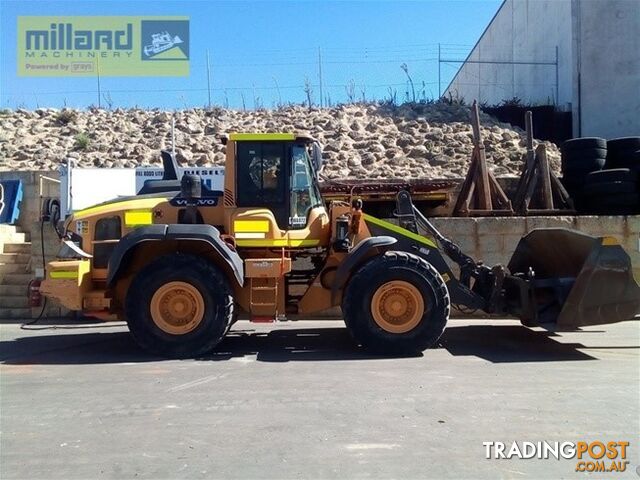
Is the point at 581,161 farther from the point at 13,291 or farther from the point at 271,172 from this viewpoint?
the point at 13,291

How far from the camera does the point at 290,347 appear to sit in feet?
28.1

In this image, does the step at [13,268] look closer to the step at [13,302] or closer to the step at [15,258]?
→ the step at [15,258]

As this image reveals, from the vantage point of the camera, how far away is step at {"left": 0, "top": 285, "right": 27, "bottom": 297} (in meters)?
11.7

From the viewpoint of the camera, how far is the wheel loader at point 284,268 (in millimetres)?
7688

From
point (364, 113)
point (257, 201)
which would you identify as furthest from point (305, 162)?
point (364, 113)

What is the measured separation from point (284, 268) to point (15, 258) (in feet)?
22.5

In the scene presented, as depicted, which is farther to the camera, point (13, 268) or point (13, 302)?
point (13, 268)

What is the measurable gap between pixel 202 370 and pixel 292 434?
2.52 m

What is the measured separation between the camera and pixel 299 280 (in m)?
8.55

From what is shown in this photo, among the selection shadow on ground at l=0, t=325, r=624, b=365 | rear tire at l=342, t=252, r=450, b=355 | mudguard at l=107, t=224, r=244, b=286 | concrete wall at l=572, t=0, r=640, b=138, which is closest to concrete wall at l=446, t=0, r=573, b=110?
concrete wall at l=572, t=0, r=640, b=138

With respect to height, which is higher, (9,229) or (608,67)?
(608,67)

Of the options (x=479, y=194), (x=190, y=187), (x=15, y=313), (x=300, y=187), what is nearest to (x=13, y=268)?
(x=15, y=313)

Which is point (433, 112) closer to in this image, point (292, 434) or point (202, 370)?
point (202, 370)

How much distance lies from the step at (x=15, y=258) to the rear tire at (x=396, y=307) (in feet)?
24.6
